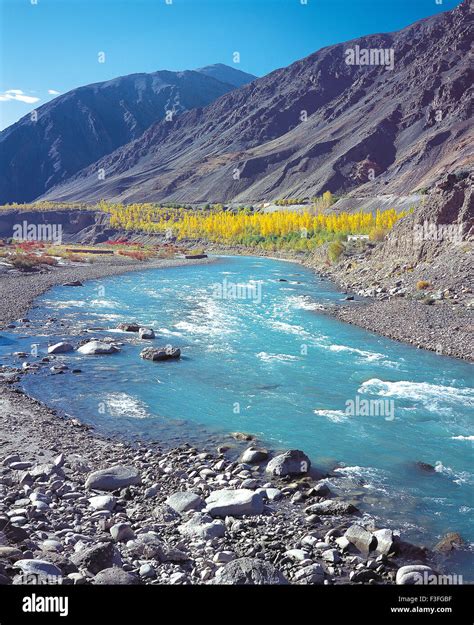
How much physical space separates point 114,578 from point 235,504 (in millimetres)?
3566

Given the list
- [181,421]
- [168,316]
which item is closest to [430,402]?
[181,421]

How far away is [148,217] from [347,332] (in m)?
132

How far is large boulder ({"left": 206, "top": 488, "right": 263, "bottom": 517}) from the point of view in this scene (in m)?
10.9

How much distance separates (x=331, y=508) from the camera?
1127cm

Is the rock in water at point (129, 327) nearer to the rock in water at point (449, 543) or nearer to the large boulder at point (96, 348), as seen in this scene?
the large boulder at point (96, 348)

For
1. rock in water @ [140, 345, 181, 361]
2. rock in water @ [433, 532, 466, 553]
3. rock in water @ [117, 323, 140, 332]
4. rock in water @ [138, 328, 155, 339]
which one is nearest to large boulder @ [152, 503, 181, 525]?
rock in water @ [433, 532, 466, 553]

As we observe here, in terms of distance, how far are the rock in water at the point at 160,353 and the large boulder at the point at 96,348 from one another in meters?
1.51

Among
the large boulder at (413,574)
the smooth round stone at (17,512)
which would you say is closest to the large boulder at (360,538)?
the large boulder at (413,574)

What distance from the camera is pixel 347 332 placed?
3052 centimetres

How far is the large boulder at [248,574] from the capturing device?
8.07 meters

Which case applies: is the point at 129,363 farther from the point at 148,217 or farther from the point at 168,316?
the point at 148,217
